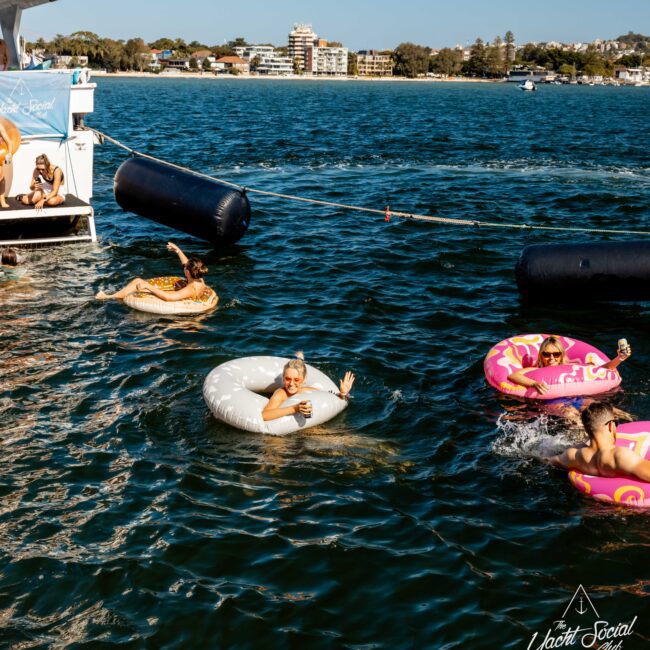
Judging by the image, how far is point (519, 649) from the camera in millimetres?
6961

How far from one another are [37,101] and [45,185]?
180 centimetres

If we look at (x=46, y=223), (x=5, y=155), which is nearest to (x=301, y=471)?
(x=5, y=155)

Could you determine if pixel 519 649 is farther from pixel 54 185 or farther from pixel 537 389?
pixel 54 185

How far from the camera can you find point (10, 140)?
18.1 metres

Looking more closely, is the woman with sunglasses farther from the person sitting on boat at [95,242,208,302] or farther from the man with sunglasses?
the person sitting on boat at [95,242,208,302]

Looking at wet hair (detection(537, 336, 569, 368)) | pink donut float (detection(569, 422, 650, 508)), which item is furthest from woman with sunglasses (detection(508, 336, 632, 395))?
pink donut float (detection(569, 422, 650, 508))

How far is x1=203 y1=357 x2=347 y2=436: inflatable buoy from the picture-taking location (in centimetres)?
1021

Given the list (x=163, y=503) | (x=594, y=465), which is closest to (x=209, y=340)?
(x=163, y=503)

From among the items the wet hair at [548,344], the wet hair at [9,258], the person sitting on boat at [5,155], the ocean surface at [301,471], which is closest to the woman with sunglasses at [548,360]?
the wet hair at [548,344]

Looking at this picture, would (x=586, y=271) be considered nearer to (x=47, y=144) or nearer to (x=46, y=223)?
(x=47, y=144)

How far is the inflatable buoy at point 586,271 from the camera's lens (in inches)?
550

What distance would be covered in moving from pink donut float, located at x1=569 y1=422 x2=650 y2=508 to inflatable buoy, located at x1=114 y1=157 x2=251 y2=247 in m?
10.6

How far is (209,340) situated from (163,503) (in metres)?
4.92

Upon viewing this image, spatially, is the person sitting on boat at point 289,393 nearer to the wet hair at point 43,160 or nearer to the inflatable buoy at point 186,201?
the inflatable buoy at point 186,201
